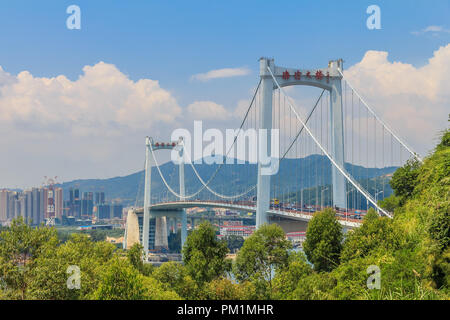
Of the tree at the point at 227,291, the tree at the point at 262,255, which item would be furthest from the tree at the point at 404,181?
the tree at the point at 227,291

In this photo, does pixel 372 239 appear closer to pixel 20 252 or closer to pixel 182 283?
pixel 182 283

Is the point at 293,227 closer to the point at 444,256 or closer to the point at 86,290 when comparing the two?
the point at 86,290

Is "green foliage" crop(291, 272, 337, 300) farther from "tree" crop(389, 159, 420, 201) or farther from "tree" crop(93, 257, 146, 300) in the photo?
"tree" crop(389, 159, 420, 201)

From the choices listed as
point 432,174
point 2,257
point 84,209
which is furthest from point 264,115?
point 84,209

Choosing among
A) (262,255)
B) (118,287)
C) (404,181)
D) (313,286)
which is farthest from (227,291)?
(404,181)

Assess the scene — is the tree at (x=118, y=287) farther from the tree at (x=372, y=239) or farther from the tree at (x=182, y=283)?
the tree at (x=372, y=239)

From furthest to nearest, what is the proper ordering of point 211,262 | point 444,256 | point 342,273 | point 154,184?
point 154,184
point 211,262
point 342,273
point 444,256
